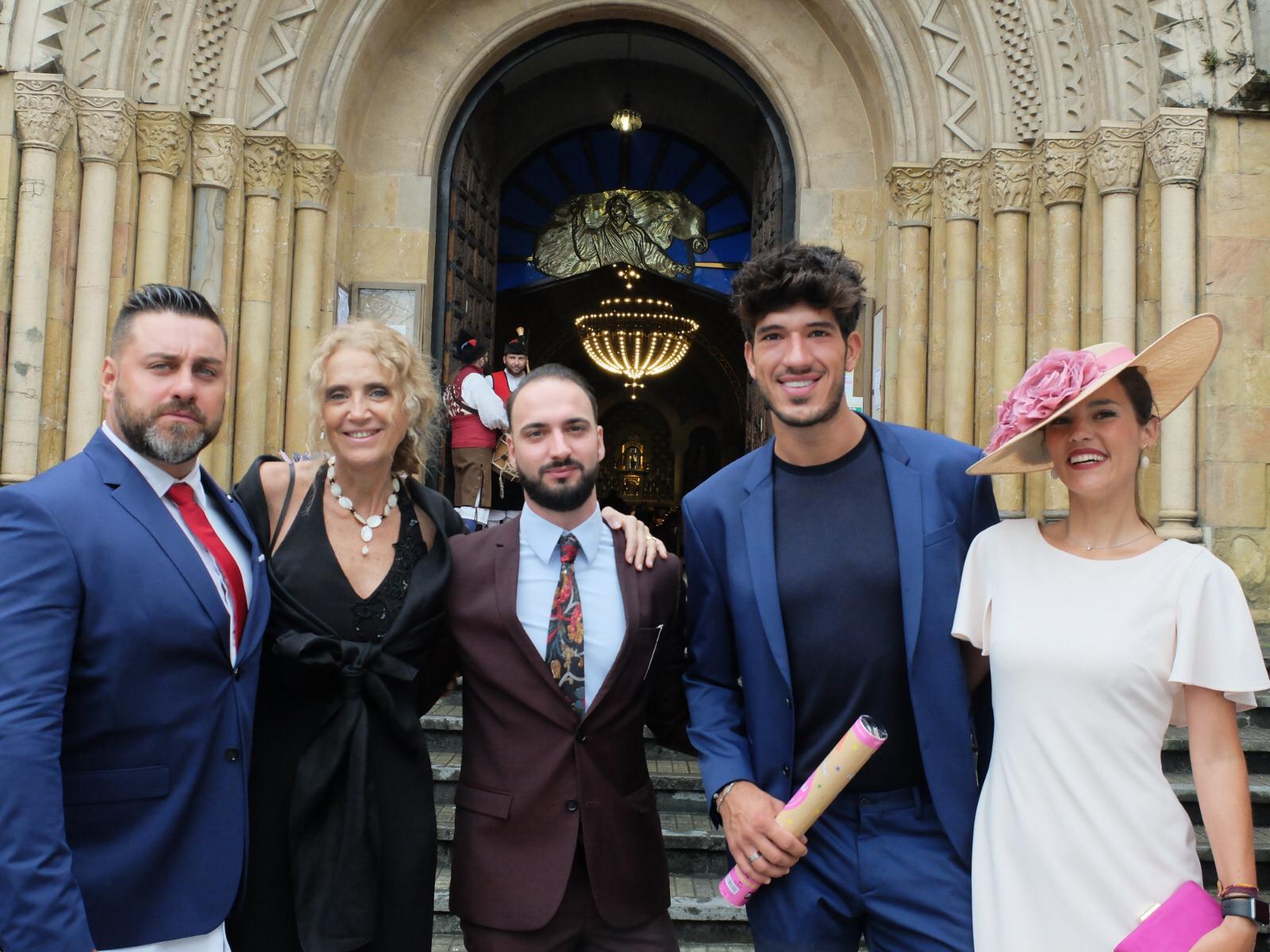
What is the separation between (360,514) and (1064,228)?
5.79 m

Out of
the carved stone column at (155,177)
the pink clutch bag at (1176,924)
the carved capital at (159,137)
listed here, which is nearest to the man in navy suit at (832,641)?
the pink clutch bag at (1176,924)

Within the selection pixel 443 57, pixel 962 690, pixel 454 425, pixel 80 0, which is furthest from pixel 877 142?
pixel 962 690

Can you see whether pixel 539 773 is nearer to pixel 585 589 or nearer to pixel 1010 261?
pixel 585 589

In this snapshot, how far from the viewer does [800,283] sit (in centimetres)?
224

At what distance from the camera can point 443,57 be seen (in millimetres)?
8008

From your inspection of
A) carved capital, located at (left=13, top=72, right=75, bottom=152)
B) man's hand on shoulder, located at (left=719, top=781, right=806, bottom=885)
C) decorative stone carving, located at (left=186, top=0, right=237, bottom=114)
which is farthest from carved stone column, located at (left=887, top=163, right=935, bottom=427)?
carved capital, located at (left=13, top=72, right=75, bottom=152)

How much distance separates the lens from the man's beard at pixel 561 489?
2.32m

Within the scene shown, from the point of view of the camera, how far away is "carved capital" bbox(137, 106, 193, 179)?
656 centimetres

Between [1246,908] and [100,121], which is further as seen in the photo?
[100,121]

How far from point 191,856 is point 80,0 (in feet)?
20.9

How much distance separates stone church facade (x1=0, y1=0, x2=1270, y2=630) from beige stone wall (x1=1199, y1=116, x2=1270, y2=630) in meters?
0.02

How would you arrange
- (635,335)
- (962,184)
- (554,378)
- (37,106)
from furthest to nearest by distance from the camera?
(635,335)
(962,184)
(37,106)
(554,378)

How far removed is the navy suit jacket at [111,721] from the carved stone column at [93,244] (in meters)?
4.92

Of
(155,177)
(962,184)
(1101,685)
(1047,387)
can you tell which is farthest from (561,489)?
(962,184)
